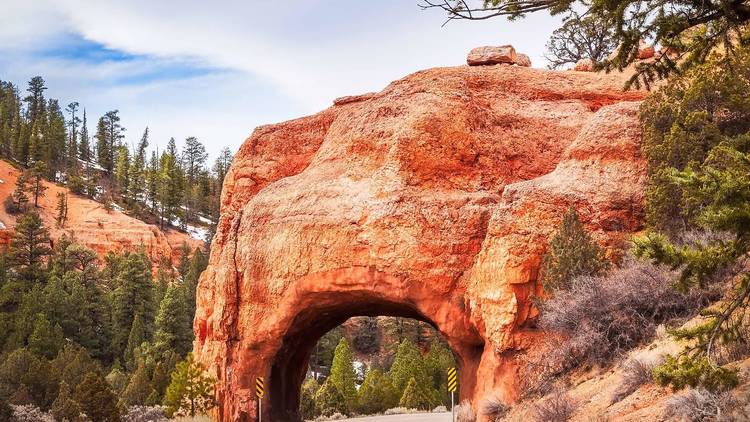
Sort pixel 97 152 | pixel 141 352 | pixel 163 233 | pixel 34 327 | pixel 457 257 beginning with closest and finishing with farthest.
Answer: pixel 457 257 → pixel 34 327 → pixel 141 352 → pixel 163 233 → pixel 97 152

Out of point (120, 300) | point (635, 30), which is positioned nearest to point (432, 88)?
point (635, 30)

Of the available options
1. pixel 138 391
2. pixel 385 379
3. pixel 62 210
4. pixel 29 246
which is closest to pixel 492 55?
pixel 138 391

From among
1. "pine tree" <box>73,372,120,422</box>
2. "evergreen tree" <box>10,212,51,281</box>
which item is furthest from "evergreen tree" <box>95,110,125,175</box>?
"pine tree" <box>73,372,120,422</box>

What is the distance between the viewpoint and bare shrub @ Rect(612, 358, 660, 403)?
13297mm

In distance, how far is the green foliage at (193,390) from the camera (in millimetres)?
25516

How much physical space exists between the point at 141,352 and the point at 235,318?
30.3 m

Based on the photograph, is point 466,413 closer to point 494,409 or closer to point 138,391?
point 494,409

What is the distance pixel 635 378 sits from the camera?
13.4 m

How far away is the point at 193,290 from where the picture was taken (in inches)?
2549

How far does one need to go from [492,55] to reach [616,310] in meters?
13.2

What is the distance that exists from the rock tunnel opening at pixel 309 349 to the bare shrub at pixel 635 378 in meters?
8.64

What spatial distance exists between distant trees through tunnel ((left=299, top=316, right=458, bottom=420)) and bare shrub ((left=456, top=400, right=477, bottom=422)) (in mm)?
18031

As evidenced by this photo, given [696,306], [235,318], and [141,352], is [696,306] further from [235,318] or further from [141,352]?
[141,352]

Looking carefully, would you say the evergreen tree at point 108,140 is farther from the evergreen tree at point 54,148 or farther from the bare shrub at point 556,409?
the bare shrub at point 556,409
